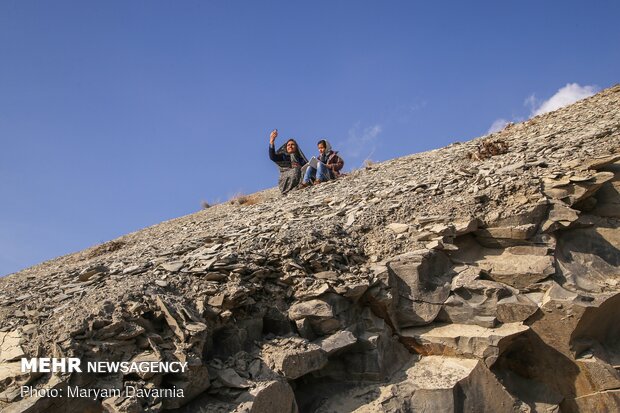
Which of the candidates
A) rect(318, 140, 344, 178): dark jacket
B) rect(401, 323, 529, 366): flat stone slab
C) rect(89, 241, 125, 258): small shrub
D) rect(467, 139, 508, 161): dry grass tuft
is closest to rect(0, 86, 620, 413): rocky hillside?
rect(401, 323, 529, 366): flat stone slab

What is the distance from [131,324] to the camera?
18.6 ft

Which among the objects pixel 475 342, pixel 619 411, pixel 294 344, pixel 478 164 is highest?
pixel 478 164

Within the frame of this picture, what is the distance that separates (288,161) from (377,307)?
9.58 metres

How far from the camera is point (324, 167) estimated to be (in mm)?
15641

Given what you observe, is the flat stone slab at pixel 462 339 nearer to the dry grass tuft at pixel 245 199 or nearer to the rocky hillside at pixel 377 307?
the rocky hillside at pixel 377 307

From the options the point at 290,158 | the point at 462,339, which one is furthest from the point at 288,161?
the point at 462,339

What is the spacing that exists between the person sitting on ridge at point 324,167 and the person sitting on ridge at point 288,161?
0.44 m

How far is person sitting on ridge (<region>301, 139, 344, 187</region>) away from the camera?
15555mm

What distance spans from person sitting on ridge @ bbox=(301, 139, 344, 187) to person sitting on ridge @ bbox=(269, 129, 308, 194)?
443 millimetres

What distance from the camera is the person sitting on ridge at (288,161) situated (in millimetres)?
15799

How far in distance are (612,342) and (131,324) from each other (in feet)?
27.4

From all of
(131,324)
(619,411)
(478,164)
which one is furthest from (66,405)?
(478,164)

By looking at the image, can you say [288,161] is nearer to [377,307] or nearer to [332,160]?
[332,160]

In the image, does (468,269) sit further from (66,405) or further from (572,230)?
(66,405)
